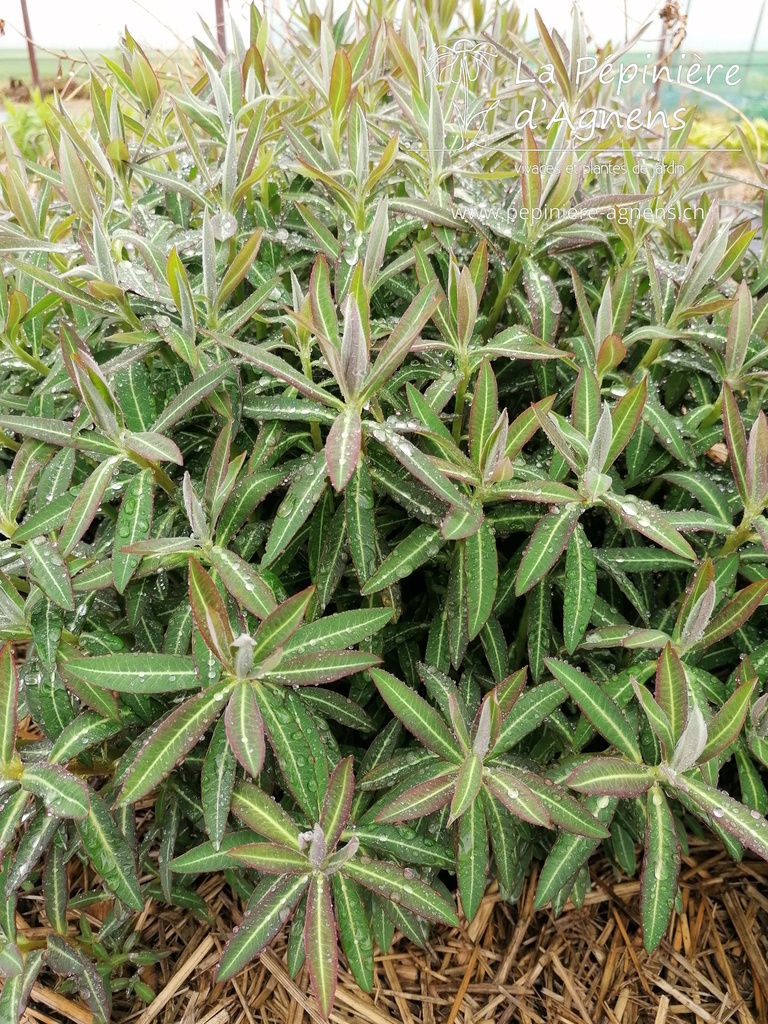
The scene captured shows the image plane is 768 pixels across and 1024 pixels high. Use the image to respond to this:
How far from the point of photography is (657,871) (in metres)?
1.10

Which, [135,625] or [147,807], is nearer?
[135,625]

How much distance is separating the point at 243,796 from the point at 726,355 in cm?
113

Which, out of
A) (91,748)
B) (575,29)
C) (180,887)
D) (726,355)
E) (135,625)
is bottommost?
(180,887)

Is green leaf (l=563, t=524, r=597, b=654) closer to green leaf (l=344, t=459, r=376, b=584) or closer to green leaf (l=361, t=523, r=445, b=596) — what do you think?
green leaf (l=361, t=523, r=445, b=596)

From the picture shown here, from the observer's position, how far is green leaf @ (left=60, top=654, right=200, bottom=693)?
3.53ft

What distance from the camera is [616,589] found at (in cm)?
158

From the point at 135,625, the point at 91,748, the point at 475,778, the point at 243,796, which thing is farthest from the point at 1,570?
the point at 475,778

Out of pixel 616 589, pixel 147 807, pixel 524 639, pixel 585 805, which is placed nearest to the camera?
pixel 585 805

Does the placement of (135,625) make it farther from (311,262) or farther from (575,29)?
(575,29)

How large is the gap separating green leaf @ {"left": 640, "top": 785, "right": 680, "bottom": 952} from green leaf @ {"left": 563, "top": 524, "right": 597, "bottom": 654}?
0.25 m

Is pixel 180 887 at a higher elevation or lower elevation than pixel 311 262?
lower

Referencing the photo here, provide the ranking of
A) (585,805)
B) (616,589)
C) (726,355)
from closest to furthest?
1. (585,805)
2. (726,355)
3. (616,589)

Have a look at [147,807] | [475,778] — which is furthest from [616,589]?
[147,807]

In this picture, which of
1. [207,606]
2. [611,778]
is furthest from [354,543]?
[611,778]
